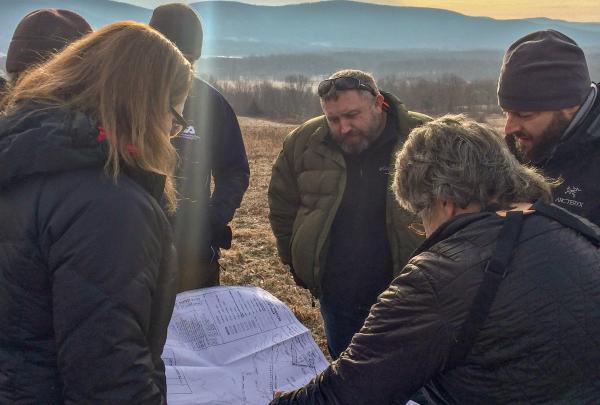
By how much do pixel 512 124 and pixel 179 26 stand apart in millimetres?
1672

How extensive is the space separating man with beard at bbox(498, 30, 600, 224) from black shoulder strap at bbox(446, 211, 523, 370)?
996mm

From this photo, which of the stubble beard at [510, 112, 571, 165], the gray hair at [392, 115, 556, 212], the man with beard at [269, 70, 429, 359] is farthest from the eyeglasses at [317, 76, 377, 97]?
the gray hair at [392, 115, 556, 212]

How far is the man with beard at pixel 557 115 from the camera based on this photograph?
2.10m

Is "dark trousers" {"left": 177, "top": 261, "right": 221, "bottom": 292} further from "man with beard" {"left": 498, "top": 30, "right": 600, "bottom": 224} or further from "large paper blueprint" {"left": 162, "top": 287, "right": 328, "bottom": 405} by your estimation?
"man with beard" {"left": 498, "top": 30, "right": 600, "bottom": 224}

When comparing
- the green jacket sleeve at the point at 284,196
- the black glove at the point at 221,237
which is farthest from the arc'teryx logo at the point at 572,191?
the black glove at the point at 221,237

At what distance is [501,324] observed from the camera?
125cm

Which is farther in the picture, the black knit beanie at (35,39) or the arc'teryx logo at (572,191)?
the black knit beanie at (35,39)

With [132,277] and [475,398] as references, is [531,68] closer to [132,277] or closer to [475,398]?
[475,398]

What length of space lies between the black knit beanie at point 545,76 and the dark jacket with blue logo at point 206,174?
4.57 feet

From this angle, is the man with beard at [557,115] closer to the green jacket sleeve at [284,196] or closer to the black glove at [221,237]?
the green jacket sleeve at [284,196]

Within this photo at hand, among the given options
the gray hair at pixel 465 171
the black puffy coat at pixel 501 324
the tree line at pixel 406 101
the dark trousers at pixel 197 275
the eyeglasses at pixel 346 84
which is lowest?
the tree line at pixel 406 101

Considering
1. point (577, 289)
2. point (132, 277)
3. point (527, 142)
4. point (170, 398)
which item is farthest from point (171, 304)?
point (527, 142)

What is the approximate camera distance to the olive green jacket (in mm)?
2650

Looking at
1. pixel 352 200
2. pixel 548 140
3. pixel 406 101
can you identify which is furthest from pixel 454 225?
pixel 406 101
